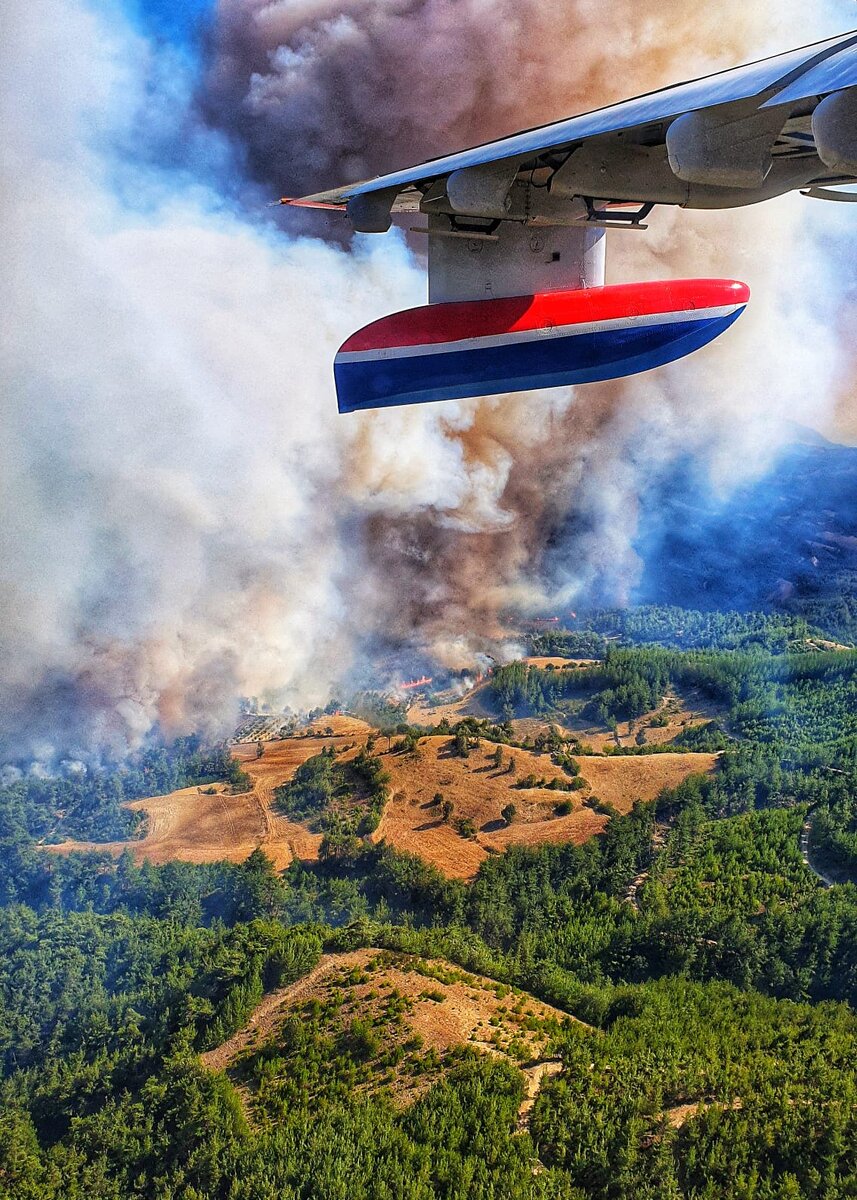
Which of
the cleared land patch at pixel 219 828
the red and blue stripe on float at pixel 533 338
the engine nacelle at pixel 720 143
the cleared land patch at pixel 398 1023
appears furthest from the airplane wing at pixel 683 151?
the cleared land patch at pixel 219 828

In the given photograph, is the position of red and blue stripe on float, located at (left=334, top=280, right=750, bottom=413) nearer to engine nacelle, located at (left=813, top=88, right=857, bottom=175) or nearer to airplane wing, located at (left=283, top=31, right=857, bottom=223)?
airplane wing, located at (left=283, top=31, right=857, bottom=223)

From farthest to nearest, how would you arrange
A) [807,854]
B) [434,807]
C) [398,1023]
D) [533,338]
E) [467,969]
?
1. [434,807]
2. [807,854]
3. [467,969]
4. [398,1023]
5. [533,338]

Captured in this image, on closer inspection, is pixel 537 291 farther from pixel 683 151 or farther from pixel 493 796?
pixel 493 796

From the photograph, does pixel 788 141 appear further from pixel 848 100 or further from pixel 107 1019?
pixel 107 1019

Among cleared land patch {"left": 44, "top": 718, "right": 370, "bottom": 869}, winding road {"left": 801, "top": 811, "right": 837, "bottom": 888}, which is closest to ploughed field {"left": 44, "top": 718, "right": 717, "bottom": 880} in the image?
cleared land patch {"left": 44, "top": 718, "right": 370, "bottom": 869}

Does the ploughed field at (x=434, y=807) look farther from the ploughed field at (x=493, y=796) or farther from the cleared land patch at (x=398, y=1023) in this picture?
the cleared land patch at (x=398, y=1023)

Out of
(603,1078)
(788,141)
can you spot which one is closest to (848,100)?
(788,141)

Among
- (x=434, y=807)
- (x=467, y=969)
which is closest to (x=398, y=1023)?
(x=467, y=969)
